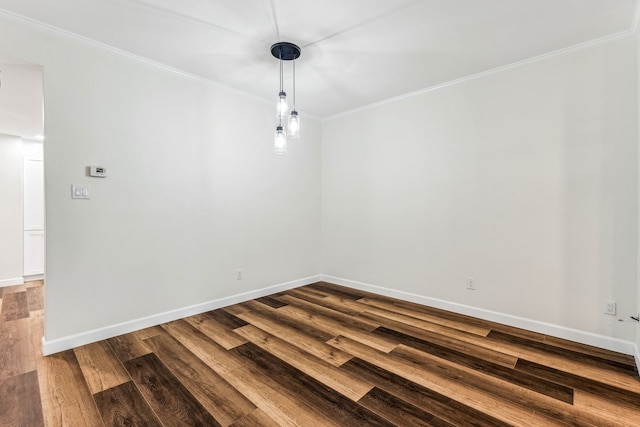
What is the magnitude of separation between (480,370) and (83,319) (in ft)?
10.4

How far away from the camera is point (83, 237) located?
2.47 metres

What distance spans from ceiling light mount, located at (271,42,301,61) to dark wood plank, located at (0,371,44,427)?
2.93 metres

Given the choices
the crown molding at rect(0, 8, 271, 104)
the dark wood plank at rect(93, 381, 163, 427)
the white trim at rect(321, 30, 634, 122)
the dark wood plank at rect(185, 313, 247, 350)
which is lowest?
the dark wood plank at rect(93, 381, 163, 427)

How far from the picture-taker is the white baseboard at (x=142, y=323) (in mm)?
2355

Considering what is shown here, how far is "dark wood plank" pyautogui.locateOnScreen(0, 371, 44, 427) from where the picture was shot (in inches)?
63.6

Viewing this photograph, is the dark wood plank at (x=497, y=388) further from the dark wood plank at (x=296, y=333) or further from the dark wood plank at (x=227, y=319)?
the dark wood plank at (x=227, y=319)

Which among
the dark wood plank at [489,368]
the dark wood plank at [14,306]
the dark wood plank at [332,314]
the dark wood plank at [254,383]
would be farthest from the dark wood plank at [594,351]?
the dark wood plank at [14,306]

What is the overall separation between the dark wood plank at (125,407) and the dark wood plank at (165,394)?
0.11 feet

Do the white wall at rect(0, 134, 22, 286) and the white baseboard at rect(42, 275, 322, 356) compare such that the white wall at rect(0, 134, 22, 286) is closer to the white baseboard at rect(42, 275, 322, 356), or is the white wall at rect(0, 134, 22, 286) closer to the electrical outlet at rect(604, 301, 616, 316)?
the white baseboard at rect(42, 275, 322, 356)

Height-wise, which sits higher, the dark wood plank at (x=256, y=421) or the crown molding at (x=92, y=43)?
the crown molding at (x=92, y=43)

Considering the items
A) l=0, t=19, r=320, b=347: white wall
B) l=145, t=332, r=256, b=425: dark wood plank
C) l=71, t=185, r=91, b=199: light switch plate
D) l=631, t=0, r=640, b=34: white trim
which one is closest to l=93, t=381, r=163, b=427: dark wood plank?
l=145, t=332, r=256, b=425: dark wood plank

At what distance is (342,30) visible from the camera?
2.31 m

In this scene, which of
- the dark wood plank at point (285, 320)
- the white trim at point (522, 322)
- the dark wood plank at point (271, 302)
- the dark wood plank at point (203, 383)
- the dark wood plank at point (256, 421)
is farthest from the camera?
the dark wood plank at point (271, 302)

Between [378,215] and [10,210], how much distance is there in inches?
224
